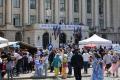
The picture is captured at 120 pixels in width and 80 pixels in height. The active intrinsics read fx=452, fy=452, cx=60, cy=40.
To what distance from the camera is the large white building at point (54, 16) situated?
8062 centimetres

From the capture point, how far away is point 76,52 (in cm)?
2514

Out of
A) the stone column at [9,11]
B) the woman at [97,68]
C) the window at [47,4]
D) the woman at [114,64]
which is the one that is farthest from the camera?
the window at [47,4]

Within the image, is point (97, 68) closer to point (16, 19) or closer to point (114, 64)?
point (114, 64)

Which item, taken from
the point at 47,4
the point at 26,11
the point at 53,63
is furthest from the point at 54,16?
the point at 53,63

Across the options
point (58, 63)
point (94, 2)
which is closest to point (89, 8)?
point (94, 2)

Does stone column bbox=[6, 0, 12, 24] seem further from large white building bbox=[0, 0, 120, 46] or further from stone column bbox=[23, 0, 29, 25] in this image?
stone column bbox=[23, 0, 29, 25]

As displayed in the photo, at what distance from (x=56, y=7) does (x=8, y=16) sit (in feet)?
30.5

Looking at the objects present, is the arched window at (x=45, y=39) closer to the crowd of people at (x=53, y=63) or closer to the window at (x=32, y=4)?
the window at (x=32, y=4)

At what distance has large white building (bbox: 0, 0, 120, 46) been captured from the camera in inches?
3174

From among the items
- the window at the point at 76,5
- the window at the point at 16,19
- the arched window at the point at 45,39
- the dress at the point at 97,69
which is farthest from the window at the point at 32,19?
the dress at the point at 97,69

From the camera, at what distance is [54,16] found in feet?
277

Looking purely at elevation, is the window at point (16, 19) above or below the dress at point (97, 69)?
above

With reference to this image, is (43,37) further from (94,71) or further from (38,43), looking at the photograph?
(94,71)

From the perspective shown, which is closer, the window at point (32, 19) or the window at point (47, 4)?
the window at point (32, 19)
